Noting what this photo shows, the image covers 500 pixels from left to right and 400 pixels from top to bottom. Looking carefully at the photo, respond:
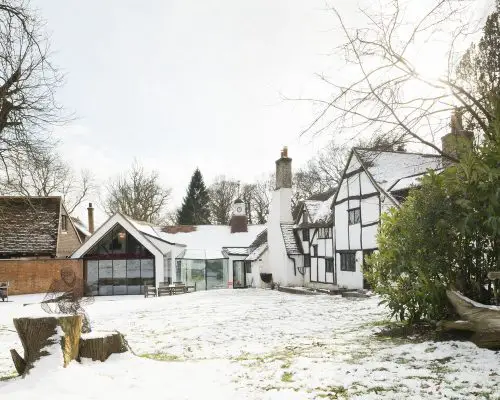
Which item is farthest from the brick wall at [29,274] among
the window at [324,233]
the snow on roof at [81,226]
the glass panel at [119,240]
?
the window at [324,233]

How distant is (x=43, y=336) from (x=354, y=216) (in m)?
19.7

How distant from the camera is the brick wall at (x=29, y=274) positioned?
2678cm

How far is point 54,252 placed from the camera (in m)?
29.1

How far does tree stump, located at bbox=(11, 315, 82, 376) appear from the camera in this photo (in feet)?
19.4

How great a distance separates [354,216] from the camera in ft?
78.2

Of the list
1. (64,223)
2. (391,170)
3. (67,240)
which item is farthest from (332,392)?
(67,240)

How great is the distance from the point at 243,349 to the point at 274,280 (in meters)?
23.5

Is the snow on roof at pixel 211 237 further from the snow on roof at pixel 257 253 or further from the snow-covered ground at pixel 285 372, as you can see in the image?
the snow-covered ground at pixel 285 372

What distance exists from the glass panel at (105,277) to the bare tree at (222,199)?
29952mm

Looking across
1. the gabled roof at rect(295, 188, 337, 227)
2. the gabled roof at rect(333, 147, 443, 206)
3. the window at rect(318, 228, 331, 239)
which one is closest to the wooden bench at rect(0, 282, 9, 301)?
the gabled roof at rect(295, 188, 337, 227)

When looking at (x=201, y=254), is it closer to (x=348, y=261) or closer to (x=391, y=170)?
(x=348, y=261)

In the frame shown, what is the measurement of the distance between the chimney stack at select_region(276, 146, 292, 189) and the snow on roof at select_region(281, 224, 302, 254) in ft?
9.36

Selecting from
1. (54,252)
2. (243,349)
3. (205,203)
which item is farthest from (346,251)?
(205,203)

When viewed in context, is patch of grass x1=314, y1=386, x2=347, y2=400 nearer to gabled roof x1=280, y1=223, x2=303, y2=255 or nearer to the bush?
the bush
